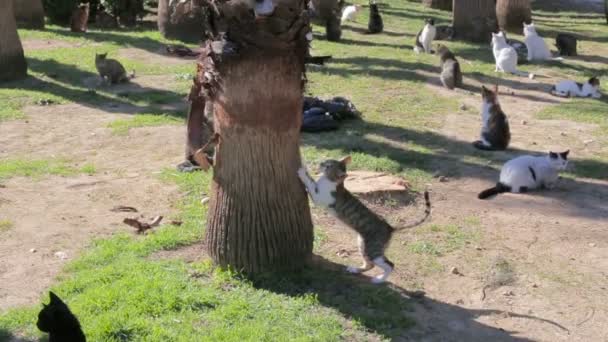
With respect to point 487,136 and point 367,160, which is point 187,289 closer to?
point 367,160

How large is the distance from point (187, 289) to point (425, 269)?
6.86 ft

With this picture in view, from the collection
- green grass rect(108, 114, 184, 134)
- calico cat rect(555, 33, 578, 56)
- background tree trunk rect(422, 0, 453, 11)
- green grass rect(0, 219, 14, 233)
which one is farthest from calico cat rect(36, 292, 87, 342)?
background tree trunk rect(422, 0, 453, 11)

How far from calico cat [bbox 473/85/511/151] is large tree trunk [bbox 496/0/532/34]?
390 inches

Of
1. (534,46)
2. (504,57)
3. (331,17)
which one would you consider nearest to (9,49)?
(331,17)

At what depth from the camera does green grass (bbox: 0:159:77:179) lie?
9.45 meters

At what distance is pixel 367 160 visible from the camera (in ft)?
32.7

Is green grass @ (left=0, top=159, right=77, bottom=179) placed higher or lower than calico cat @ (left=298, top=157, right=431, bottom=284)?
lower

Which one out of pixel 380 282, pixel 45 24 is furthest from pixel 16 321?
pixel 45 24

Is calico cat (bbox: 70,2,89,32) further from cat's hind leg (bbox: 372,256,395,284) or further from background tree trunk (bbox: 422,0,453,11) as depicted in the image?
cat's hind leg (bbox: 372,256,395,284)

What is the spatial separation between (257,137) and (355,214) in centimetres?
99

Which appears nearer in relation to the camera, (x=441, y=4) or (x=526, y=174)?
(x=526, y=174)

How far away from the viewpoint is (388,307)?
20.4 ft

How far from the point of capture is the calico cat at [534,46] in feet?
53.1

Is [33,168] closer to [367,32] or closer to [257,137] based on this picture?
[257,137]
